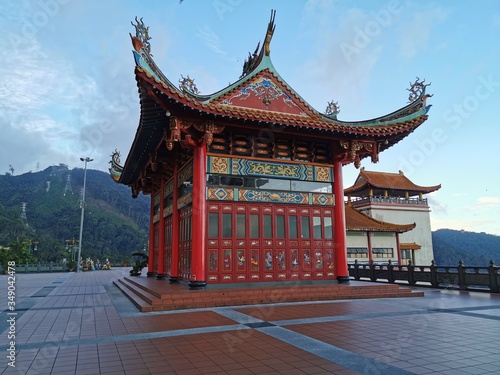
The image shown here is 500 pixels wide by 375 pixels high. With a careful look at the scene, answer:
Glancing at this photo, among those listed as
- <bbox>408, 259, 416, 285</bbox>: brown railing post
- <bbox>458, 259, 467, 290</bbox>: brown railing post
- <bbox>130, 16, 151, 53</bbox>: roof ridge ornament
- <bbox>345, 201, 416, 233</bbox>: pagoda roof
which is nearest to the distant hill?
→ <bbox>345, 201, 416, 233</bbox>: pagoda roof

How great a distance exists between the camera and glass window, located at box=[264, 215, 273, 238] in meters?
12.9

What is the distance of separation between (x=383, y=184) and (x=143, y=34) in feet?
118

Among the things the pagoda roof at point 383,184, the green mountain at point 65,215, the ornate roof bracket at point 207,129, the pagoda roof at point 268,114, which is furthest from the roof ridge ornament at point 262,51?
the green mountain at point 65,215

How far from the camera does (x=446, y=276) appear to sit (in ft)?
52.6

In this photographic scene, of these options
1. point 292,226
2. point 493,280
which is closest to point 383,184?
point 493,280

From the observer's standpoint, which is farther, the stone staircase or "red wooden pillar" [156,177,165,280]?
"red wooden pillar" [156,177,165,280]

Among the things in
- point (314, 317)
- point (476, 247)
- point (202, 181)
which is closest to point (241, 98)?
point (202, 181)

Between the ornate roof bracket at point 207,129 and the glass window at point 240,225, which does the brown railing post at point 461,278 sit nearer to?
the glass window at point 240,225

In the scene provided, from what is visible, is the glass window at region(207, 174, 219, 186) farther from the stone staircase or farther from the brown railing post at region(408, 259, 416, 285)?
the brown railing post at region(408, 259, 416, 285)

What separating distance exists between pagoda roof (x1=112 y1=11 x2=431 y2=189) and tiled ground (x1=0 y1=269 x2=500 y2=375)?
5.99 m

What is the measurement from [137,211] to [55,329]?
12238cm

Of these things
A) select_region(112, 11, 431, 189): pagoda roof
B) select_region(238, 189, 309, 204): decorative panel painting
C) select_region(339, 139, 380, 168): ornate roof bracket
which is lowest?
select_region(238, 189, 309, 204): decorative panel painting

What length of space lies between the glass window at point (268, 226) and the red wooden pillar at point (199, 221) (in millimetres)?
2205

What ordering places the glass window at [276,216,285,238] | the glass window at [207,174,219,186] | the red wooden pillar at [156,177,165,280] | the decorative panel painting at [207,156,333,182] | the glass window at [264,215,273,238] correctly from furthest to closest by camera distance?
the red wooden pillar at [156,177,165,280] → the glass window at [276,216,285,238] → the glass window at [264,215,273,238] → the decorative panel painting at [207,156,333,182] → the glass window at [207,174,219,186]
